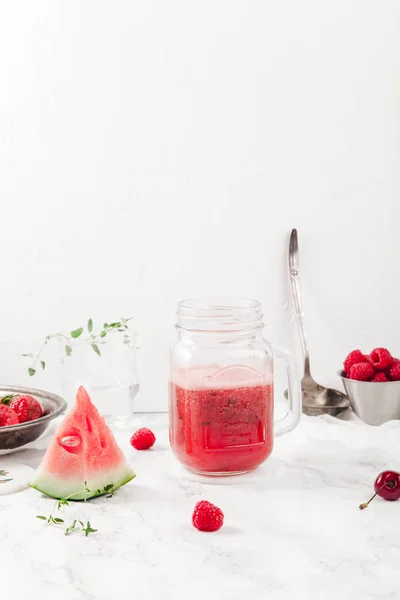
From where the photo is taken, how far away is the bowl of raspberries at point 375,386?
1577mm

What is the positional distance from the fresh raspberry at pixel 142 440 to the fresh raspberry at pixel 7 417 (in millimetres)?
228

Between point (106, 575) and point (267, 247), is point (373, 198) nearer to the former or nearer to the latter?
point (267, 247)

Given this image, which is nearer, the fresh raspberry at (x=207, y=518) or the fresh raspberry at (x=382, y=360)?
the fresh raspberry at (x=207, y=518)

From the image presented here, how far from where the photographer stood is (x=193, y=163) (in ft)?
5.53

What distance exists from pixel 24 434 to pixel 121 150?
675 millimetres

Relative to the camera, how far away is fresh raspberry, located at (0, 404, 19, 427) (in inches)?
52.7

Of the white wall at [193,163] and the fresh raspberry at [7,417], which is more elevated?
the white wall at [193,163]

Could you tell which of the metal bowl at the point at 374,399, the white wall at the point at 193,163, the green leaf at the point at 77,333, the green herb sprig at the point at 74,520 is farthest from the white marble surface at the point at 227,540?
the white wall at the point at 193,163

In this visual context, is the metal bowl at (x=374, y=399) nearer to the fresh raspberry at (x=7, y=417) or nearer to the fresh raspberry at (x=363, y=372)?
the fresh raspberry at (x=363, y=372)

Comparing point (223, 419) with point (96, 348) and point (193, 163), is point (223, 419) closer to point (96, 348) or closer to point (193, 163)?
point (96, 348)

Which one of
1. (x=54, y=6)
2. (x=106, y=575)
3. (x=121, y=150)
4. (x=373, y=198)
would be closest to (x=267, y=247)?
(x=373, y=198)

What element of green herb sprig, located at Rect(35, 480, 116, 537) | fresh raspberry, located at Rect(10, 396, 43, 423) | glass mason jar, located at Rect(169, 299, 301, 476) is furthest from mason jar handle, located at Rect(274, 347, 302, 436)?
fresh raspberry, located at Rect(10, 396, 43, 423)

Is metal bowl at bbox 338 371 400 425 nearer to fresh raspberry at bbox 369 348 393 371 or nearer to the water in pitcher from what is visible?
fresh raspberry at bbox 369 348 393 371

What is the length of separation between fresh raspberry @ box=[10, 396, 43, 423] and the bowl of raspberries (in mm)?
637
